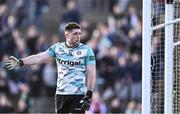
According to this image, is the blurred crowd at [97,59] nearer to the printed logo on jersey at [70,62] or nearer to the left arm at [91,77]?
the printed logo on jersey at [70,62]

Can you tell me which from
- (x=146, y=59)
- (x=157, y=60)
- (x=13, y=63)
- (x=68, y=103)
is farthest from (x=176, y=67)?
(x=13, y=63)

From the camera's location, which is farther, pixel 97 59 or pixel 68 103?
pixel 97 59

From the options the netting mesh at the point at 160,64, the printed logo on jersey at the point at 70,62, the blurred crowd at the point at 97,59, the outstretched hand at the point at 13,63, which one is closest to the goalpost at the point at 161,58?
the netting mesh at the point at 160,64

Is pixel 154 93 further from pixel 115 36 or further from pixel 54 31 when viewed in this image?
pixel 54 31

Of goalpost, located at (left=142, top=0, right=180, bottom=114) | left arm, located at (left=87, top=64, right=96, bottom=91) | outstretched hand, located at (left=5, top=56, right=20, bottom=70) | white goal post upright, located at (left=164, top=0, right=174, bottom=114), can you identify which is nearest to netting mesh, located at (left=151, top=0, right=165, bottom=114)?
goalpost, located at (left=142, top=0, right=180, bottom=114)

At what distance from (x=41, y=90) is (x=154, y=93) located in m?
8.44

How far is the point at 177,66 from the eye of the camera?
14.5 m

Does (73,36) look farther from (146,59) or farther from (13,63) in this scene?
(146,59)

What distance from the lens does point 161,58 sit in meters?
14.4

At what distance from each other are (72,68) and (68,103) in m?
0.58

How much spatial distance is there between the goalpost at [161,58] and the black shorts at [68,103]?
1.04m

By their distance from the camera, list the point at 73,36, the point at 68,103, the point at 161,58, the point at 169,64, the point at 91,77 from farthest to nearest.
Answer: the point at 161,58 → the point at 169,64 → the point at 68,103 → the point at 73,36 → the point at 91,77

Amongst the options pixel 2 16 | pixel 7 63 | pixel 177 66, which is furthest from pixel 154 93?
pixel 2 16

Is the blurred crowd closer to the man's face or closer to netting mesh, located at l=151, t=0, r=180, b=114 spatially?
netting mesh, located at l=151, t=0, r=180, b=114
